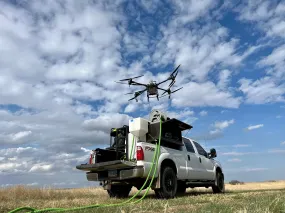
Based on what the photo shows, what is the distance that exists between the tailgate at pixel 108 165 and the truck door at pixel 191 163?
2.84 m

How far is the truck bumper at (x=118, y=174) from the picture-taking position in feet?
28.5

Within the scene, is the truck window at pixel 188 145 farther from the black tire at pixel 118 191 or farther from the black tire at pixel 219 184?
the black tire at pixel 118 191

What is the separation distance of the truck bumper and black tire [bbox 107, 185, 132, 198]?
2.38 feet

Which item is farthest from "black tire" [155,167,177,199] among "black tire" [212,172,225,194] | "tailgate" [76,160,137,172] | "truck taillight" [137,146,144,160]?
"black tire" [212,172,225,194]

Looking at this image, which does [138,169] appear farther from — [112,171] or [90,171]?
[90,171]

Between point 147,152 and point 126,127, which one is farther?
point 126,127

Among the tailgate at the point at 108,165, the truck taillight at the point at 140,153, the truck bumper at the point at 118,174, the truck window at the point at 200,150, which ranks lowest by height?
the truck bumper at the point at 118,174

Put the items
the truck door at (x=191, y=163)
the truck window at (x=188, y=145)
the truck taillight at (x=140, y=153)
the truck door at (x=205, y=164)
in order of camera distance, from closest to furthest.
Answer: the truck taillight at (x=140, y=153), the truck door at (x=191, y=163), the truck window at (x=188, y=145), the truck door at (x=205, y=164)

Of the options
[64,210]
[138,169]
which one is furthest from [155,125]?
[64,210]

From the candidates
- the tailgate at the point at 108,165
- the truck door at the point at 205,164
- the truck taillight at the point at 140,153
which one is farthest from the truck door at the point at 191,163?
the tailgate at the point at 108,165

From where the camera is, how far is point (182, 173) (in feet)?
34.1

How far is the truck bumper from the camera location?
870 centimetres

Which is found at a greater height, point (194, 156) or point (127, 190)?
point (194, 156)

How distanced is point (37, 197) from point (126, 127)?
4.19 m
